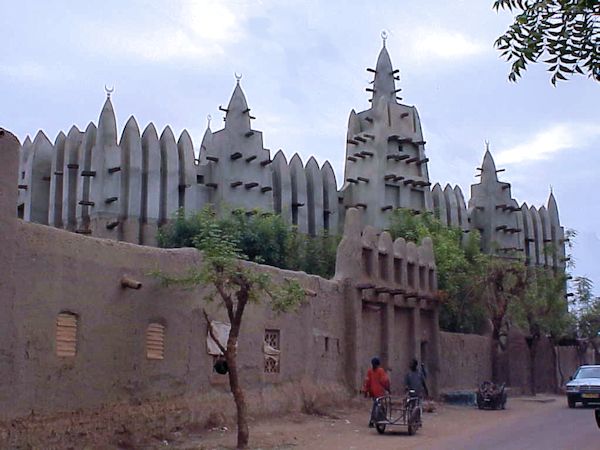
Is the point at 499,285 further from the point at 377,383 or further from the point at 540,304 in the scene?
the point at 377,383

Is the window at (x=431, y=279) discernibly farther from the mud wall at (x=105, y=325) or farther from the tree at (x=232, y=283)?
the tree at (x=232, y=283)

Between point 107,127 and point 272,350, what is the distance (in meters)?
15.6

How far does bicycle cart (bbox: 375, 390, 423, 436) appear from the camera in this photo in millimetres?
18281

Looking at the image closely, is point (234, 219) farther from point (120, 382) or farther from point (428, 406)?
point (120, 382)

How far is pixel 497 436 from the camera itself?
18.4 meters

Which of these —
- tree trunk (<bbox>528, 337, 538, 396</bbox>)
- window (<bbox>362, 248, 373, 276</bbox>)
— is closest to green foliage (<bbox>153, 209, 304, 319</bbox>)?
window (<bbox>362, 248, 373, 276</bbox>)

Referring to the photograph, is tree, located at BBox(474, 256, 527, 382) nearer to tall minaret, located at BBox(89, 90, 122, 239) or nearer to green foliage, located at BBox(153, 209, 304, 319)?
tall minaret, located at BBox(89, 90, 122, 239)

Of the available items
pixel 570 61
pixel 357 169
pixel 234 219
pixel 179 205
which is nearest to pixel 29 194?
pixel 179 205

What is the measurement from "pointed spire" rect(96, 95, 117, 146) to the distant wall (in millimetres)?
13827

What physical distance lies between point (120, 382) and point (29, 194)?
72.1 feet

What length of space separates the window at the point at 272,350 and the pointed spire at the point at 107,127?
587 inches

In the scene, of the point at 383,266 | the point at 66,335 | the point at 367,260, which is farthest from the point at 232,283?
the point at 383,266

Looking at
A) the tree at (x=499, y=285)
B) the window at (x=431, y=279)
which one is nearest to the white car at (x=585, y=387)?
the tree at (x=499, y=285)

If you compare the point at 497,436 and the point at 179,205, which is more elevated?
the point at 179,205
